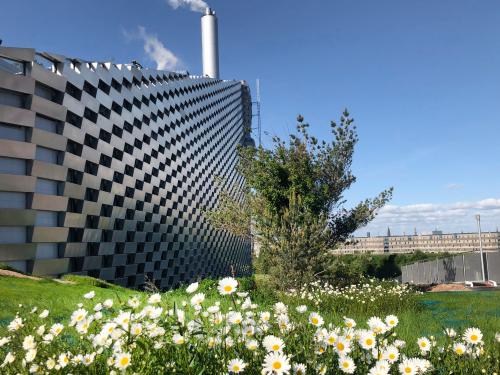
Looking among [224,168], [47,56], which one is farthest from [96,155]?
[224,168]

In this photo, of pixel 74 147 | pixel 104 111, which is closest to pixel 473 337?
pixel 74 147

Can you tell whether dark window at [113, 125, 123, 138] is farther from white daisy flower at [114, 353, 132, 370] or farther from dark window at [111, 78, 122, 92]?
white daisy flower at [114, 353, 132, 370]

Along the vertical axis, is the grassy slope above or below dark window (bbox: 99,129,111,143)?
below

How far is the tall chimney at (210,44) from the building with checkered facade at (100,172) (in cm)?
1839

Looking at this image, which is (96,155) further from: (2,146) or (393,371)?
(393,371)

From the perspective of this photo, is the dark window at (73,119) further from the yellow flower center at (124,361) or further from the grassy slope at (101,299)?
the yellow flower center at (124,361)

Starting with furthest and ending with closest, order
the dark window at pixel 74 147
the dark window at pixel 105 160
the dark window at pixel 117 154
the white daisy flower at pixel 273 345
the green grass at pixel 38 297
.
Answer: the dark window at pixel 117 154
the dark window at pixel 105 160
the dark window at pixel 74 147
the green grass at pixel 38 297
the white daisy flower at pixel 273 345

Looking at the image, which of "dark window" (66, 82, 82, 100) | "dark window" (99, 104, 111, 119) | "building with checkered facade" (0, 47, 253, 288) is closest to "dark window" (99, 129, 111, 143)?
"building with checkered facade" (0, 47, 253, 288)

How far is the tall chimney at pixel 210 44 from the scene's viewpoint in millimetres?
53281

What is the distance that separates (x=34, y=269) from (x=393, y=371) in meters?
13.4

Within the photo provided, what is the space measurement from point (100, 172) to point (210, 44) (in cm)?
4060

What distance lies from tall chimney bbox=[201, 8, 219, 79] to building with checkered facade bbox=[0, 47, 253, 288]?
1839cm

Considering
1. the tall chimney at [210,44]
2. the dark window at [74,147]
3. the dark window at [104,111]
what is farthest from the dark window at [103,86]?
the tall chimney at [210,44]

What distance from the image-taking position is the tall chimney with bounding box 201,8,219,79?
53.3 m
